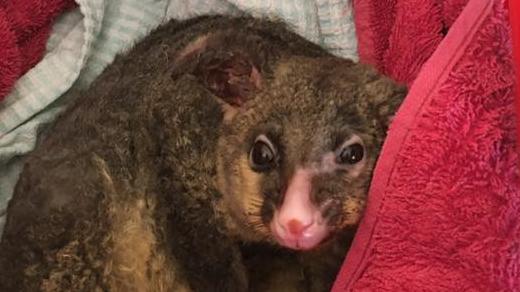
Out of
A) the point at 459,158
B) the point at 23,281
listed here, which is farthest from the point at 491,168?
the point at 23,281

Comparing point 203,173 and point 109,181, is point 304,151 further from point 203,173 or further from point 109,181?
point 109,181

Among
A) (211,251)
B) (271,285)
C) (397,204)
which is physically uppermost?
(397,204)

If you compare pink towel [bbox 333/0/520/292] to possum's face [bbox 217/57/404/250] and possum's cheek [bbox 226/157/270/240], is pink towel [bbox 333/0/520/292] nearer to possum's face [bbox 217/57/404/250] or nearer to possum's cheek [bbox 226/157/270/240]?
possum's face [bbox 217/57/404/250]

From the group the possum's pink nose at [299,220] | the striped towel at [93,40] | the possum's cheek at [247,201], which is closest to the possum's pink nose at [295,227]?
the possum's pink nose at [299,220]

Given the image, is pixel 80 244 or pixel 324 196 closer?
pixel 324 196

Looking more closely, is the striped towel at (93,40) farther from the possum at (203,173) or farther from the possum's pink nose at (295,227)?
the possum's pink nose at (295,227)

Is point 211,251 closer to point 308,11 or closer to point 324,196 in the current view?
point 324,196

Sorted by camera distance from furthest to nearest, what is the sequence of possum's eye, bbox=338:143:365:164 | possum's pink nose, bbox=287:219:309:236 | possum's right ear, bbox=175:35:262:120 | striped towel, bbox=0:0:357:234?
striped towel, bbox=0:0:357:234
possum's right ear, bbox=175:35:262:120
possum's eye, bbox=338:143:365:164
possum's pink nose, bbox=287:219:309:236

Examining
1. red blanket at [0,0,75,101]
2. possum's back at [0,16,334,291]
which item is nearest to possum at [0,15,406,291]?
possum's back at [0,16,334,291]
